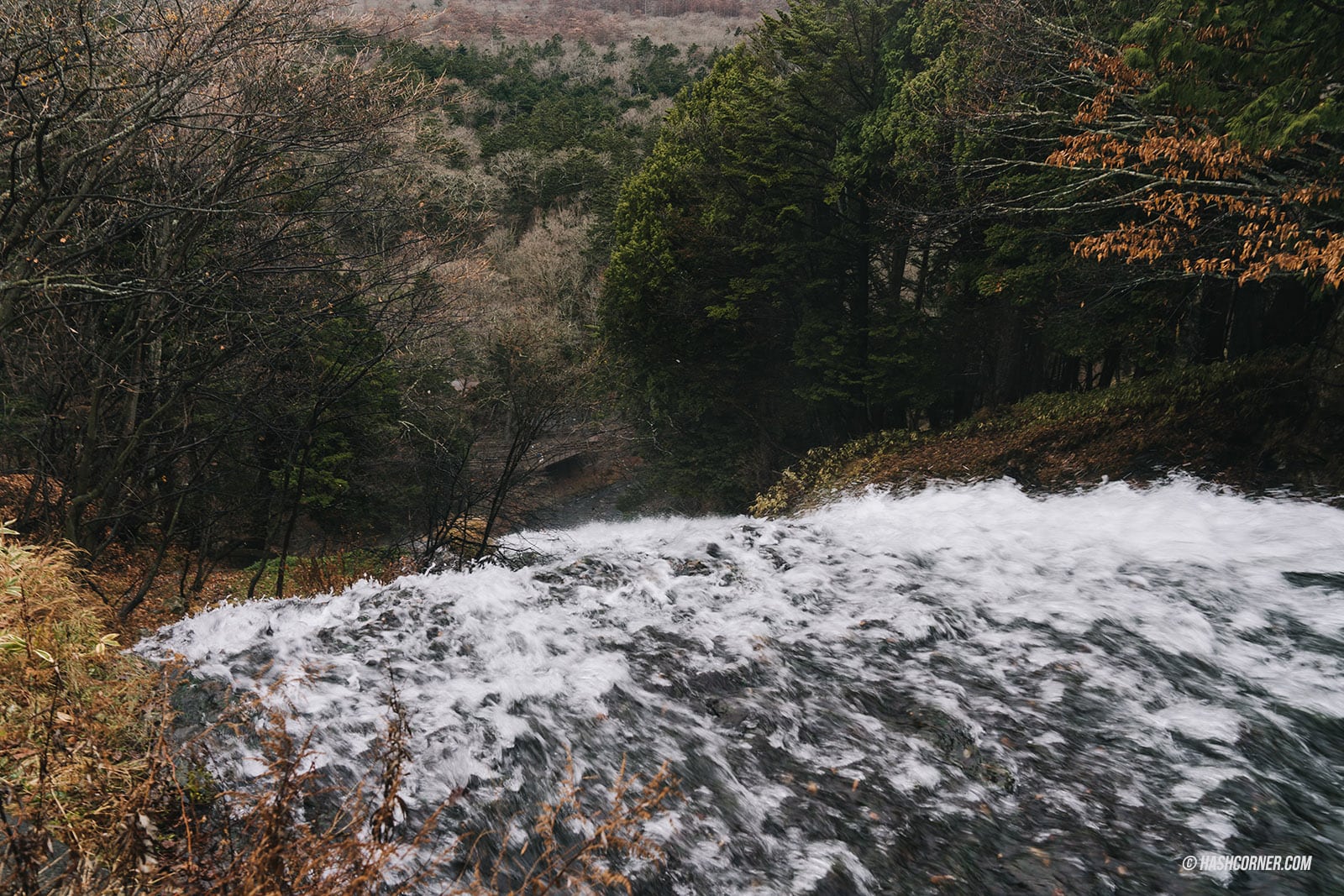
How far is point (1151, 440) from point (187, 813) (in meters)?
11.8

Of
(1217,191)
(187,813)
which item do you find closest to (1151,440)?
(1217,191)

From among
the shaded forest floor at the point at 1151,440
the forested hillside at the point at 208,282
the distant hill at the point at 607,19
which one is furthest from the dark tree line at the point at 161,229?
the distant hill at the point at 607,19

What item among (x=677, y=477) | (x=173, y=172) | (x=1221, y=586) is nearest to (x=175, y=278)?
(x=173, y=172)

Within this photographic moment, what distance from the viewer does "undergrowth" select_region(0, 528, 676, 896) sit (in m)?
2.36

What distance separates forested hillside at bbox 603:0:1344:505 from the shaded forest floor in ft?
2.35

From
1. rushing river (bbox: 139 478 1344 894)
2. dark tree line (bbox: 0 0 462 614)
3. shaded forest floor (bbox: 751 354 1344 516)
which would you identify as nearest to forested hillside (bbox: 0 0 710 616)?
dark tree line (bbox: 0 0 462 614)

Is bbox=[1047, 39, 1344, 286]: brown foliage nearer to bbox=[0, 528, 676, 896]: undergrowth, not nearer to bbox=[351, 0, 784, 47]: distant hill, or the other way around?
bbox=[0, 528, 676, 896]: undergrowth

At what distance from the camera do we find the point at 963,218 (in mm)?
12008

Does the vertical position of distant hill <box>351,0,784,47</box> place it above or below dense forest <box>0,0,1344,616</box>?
above

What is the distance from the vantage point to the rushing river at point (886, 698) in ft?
11.2

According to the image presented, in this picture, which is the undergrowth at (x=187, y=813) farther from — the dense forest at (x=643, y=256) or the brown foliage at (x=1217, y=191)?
the brown foliage at (x=1217, y=191)

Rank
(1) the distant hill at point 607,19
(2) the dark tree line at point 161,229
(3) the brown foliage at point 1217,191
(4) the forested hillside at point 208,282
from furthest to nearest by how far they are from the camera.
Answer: (1) the distant hill at point 607,19 < (3) the brown foliage at point 1217,191 < (4) the forested hillside at point 208,282 < (2) the dark tree line at point 161,229

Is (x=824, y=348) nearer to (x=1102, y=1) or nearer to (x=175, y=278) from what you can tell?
(x=1102, y=1)

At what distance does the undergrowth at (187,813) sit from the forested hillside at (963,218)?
26.4ft
